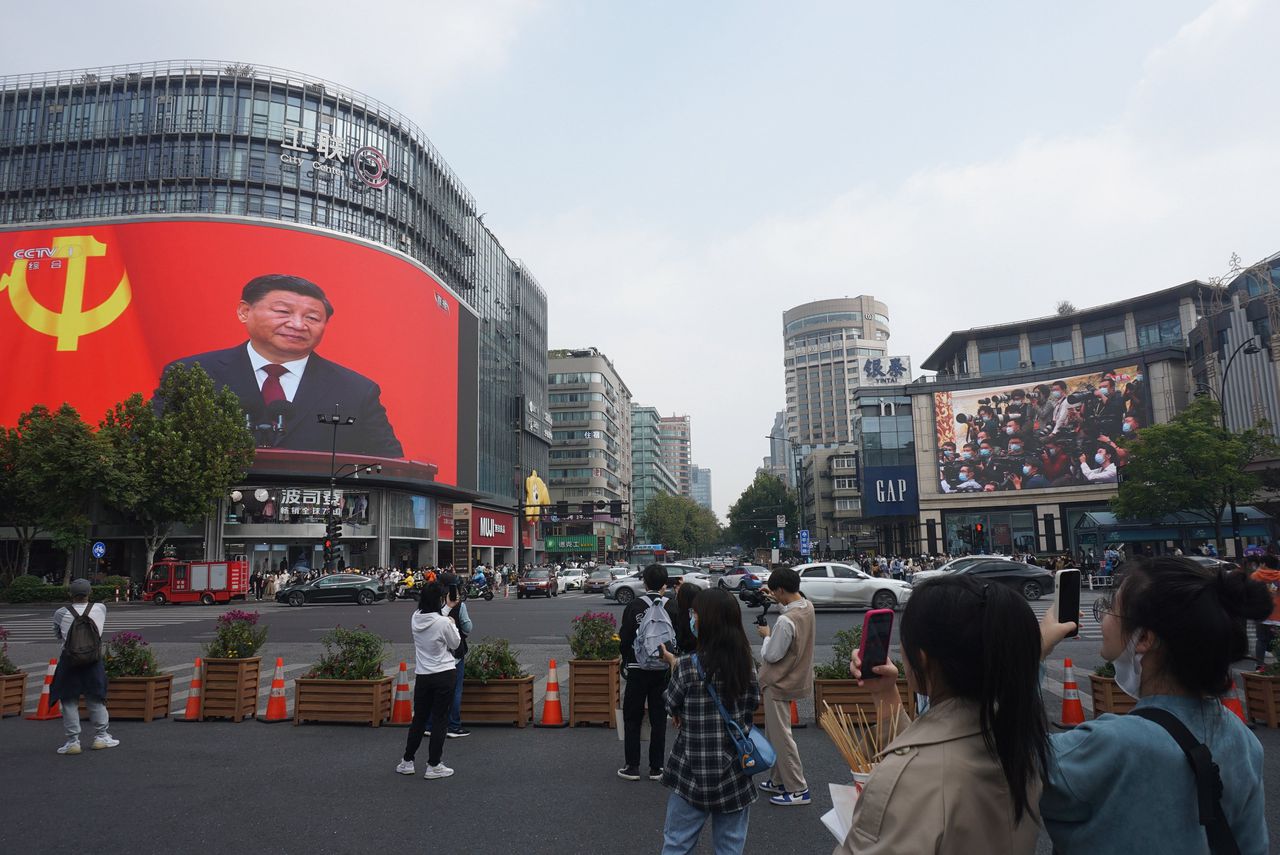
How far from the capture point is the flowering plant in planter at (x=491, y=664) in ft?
31.3

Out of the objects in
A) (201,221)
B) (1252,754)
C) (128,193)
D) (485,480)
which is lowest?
(1252,754)

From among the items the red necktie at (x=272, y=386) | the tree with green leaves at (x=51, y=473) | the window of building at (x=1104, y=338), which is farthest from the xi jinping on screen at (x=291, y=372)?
the window of building at (x=1104, y=338)

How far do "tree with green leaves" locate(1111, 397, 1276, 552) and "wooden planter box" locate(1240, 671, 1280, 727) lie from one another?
29807 mm

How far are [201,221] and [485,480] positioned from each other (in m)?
28.6

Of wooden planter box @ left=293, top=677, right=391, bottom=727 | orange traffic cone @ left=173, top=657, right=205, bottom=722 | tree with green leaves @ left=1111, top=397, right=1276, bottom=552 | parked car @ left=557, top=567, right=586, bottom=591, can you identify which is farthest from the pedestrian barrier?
parked car @ left=557, top=567, right=586, bottom=591

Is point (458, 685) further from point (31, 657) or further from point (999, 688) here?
point (31, 657)

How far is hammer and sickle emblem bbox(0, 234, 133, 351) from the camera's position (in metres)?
45.8

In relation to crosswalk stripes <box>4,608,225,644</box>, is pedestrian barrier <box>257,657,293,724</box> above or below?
above

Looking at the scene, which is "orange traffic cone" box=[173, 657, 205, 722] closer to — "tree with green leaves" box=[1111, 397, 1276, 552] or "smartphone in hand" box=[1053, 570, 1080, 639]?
"smartphone in hand" box=[1053, 570, 1080, 639]

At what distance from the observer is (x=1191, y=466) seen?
118 feet

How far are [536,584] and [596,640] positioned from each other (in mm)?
32535

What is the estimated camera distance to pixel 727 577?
3972 cm

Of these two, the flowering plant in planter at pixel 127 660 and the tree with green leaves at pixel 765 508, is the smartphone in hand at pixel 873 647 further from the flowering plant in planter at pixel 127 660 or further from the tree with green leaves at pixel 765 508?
the tree with green leaves at pixel 765 508

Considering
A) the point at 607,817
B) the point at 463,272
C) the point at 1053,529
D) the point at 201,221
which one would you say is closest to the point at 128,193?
the point at 201,221
